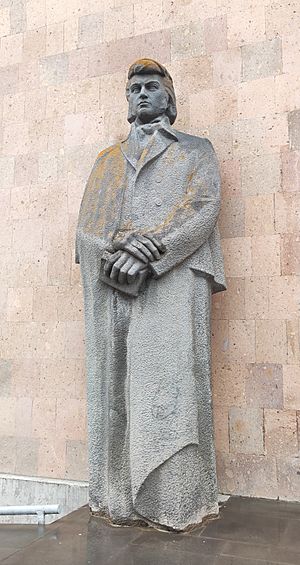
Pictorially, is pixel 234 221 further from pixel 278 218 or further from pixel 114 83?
pixel 114 83

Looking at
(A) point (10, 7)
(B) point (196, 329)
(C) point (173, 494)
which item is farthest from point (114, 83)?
(C) point (173, 494)

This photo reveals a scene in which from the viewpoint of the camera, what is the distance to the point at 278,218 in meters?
4.30

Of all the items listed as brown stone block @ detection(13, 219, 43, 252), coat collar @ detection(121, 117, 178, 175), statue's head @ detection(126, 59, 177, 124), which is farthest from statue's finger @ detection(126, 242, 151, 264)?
brown stone block @ detection(13, 219, 43, 252)

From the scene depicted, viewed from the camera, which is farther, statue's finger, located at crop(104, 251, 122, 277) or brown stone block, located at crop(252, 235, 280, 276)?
brown stone block, located at crop(252, 235, 280, 276)

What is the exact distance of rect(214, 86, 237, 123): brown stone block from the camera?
458 centimetres

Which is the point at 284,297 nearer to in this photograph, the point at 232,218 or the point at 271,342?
the point at 271,342

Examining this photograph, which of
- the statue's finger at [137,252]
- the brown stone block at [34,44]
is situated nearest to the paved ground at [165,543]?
the statue's finger at [137,252]

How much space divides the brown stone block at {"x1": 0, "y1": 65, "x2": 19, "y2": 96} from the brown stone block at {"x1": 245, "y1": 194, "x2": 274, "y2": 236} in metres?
2.73

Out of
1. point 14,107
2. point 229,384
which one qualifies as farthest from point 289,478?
point 14,107

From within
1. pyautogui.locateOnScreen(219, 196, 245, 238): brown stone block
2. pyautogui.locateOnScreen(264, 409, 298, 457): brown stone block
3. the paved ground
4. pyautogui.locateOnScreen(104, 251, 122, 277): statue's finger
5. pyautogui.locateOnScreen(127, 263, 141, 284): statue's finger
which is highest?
pyautogui.locateOnScreen(219, 196, 245, 238): brown stone block

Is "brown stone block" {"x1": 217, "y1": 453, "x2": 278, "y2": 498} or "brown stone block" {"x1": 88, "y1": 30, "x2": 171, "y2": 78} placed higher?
"brown stone block" {"x1": 88, "y1": 30, "x2": 171, "y2": 78}

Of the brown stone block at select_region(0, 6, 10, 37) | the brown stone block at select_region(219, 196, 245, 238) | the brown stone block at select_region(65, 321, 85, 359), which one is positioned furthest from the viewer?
the brown stone block at select_region(0, 6, 10, 37)

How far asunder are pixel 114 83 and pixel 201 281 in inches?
92.9

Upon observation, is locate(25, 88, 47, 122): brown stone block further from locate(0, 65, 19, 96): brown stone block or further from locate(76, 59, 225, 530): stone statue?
locate(76, 59, 225, 530): stone statue
